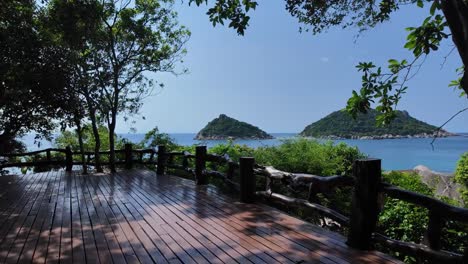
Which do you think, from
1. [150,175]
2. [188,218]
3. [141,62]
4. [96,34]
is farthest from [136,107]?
[188,218]

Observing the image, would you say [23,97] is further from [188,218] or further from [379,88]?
[379,88]

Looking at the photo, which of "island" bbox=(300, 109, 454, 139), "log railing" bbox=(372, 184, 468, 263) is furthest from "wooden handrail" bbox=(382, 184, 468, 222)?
"island" bbox=(300, 109, 454, 139)

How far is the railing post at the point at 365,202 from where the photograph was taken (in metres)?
3.43

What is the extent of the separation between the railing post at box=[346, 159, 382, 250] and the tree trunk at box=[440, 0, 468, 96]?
3.41ft

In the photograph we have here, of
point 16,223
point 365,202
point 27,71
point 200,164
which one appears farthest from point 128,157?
point 365,202

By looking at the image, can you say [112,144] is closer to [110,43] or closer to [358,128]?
[110,43]

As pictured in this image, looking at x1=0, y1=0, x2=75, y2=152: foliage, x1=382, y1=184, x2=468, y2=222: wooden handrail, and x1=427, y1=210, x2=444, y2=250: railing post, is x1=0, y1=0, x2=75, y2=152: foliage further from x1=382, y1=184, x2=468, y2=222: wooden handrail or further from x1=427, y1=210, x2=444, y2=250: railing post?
x1=427, y1=210, x2=444, y2=250: railing post

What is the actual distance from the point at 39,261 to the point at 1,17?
317 inches

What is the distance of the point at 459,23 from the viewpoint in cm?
308

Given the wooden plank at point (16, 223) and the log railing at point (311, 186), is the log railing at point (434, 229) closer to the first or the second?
the log railing at point (311, 186)

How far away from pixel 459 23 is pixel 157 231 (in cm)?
365

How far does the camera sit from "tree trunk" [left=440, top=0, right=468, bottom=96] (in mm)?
3010

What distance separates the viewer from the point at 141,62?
12117 millimetres

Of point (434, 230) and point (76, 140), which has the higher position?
point (76, 140)
